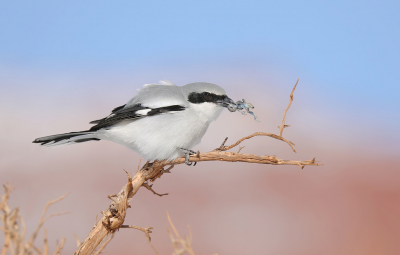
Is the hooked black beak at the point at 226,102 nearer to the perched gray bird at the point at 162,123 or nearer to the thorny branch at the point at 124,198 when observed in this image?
the perched gray bird at the point at 162,123

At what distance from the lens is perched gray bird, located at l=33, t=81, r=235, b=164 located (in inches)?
81.5

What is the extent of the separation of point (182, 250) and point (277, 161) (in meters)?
0.79

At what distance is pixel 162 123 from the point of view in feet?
6.83

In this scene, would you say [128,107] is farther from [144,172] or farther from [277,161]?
[277,161]

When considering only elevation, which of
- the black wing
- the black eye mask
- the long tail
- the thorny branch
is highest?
the black eye mask

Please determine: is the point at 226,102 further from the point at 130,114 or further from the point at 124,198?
the point at 124,198

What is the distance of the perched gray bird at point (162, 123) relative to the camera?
6.79 feet

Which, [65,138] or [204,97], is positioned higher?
[204,97]

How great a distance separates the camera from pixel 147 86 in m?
2.33

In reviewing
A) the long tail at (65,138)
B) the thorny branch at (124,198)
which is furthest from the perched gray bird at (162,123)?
the thorny branch at (124,198)

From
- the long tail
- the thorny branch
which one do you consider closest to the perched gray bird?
the long tail

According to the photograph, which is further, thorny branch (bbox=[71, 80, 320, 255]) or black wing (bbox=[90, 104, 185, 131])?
black wing (bbox=[90, 104, 185, 131])

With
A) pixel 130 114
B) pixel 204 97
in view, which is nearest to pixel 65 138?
pixel 130 114

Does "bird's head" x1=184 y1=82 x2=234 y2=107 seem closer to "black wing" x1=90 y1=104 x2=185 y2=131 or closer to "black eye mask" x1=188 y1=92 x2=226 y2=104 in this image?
"black eye mask" x1=188 y1=92 x2=226 y2=104
